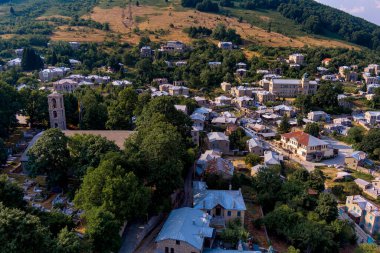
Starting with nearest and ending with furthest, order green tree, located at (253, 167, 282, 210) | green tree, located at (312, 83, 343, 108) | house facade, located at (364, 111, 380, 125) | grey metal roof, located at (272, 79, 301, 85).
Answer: green tree, located at (253, 167, 282, 210), house facade, located at (364, 111, 380, 125), green tree, located at (312, 83, 343, 108), grey metal roof, located at (272, 79, 301, 85)

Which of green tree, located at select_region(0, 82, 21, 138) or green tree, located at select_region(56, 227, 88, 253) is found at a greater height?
green tree, located at select_region(0, 82, 21, 138)

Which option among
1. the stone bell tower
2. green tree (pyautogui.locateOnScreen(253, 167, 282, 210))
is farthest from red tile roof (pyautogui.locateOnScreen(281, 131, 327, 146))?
the stone bell tower

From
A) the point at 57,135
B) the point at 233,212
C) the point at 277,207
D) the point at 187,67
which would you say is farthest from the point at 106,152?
the point at 187,67

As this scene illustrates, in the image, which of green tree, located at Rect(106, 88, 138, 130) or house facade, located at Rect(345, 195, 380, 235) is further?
green tree, located at Rect(106, 88, 138, 130)

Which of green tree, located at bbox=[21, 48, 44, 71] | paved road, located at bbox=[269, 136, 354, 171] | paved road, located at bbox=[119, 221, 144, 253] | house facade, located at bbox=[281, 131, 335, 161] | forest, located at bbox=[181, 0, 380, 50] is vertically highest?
forest, located at bbox=[181, 0, 380, 50]

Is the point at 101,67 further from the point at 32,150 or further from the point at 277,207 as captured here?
the point at 277,207

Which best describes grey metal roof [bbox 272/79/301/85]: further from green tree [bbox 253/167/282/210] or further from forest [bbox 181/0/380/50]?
forest [bbox 181/0/380/50]

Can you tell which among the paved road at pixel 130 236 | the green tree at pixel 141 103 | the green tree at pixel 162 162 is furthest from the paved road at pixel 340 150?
the paved road at pixel 130 236

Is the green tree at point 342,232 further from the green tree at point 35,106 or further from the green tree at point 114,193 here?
the green tree at point 35,106
